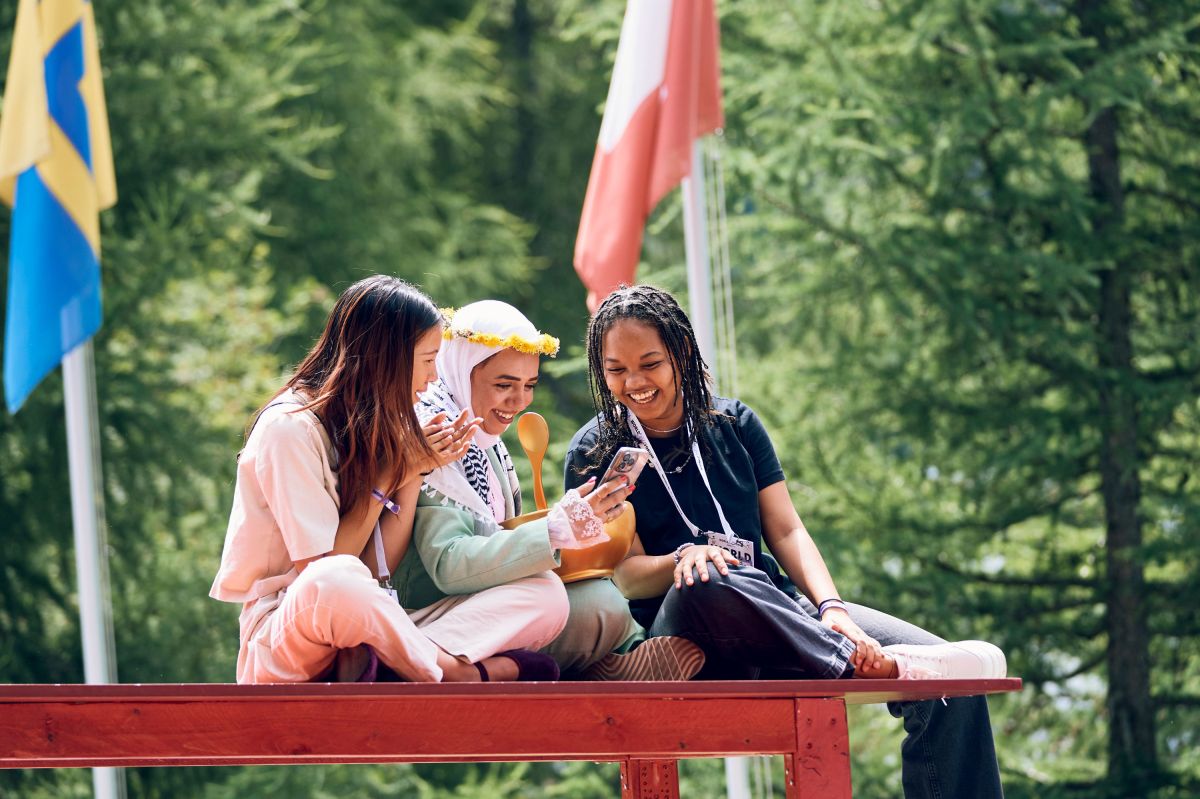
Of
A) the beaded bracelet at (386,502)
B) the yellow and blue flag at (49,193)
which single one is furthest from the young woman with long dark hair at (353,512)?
the yellow and blue flag at (49,193)

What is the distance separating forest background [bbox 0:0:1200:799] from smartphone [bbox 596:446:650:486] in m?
4.98

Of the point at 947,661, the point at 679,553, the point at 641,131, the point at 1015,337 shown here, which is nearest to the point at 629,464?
the point at 679,553

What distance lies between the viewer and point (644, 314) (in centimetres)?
377

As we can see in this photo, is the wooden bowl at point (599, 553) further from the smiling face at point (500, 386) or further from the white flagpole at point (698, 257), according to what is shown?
the white flagpole at point (698, 257)

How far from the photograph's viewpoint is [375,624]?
10.0 feet

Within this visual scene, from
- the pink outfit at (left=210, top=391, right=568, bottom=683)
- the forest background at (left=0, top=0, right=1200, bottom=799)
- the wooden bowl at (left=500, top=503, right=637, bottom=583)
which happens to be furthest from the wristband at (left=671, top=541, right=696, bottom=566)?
the forest background at (left=0, top=0, right=1200, bottom=799)

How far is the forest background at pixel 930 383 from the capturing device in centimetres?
823

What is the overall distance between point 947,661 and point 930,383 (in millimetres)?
5276

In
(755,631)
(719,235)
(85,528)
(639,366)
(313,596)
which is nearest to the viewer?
(313,596)

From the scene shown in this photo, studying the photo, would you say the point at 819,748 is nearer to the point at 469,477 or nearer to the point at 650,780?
the point at 469,477

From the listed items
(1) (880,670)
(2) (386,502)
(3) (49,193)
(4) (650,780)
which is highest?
(3) (49,193)

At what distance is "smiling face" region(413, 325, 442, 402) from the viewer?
11.1ft

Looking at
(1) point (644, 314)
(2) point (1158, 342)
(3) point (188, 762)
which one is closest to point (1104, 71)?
(2) point (1158, 342)

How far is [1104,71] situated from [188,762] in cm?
645
